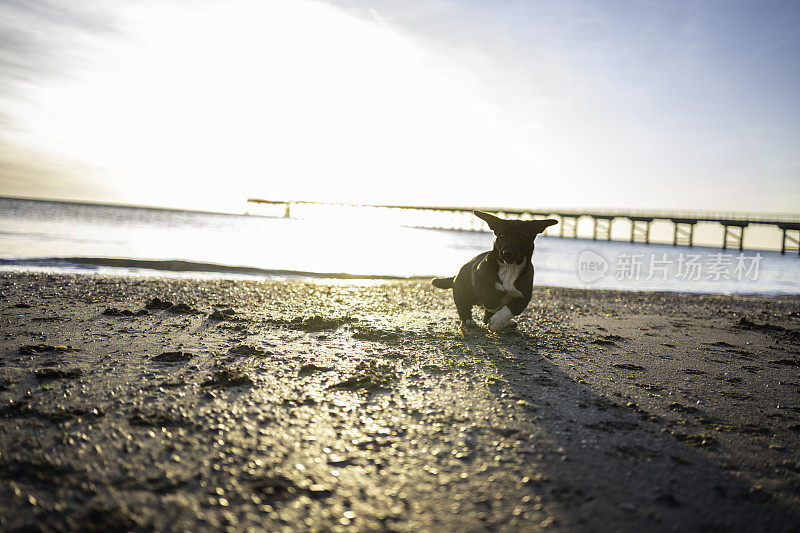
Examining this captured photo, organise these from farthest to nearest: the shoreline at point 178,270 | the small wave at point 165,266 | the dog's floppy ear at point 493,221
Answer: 1. the small wave at point 165,266
2. the shoreline at point 178,270
3. the dog's floppy ear at point 493,221

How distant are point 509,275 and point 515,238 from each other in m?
0.57

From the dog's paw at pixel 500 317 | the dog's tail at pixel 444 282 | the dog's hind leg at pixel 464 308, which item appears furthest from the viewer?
the dog's tail at pixel 444 282

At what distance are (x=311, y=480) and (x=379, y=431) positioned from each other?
0.80 m

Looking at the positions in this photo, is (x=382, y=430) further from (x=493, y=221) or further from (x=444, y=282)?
(x=444, y=282)

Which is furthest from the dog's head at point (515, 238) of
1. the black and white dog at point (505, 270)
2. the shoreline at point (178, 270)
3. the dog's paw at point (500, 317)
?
the shoreline at point (178, 270)

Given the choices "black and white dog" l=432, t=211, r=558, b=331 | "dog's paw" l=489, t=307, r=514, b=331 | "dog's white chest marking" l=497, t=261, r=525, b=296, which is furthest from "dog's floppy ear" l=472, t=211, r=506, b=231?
"dog's paw" l=489, t=307, r=514, b=331

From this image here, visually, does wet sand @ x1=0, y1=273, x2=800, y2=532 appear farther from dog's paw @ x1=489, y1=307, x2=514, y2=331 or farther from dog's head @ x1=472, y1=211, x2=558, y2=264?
dog's head @ x1=472, y1=211, x2=558, y2=264

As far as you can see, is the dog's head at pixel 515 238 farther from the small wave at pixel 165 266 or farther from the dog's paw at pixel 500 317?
the small wave at pixel 165 266

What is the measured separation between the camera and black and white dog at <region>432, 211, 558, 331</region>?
18.3 ft

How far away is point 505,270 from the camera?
19.3ft

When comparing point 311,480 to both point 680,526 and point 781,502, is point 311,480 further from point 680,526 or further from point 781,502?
point 781,502

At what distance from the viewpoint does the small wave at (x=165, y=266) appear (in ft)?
52.3

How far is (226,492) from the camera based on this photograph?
241 centimetres

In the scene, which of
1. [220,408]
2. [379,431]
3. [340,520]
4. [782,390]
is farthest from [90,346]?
[782,390]
